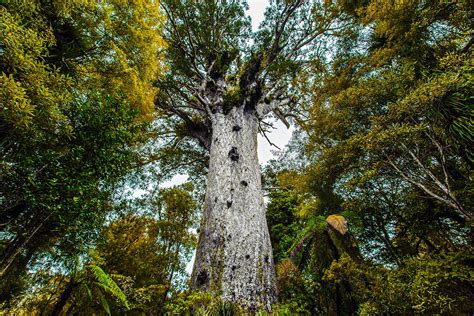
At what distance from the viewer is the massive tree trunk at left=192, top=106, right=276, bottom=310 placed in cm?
257

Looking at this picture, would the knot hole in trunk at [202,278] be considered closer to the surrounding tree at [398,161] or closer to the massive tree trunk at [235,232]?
the massive tree trunk at [235,232]

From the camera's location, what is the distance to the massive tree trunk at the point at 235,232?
257 cm

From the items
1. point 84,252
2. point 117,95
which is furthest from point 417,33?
point 84,252

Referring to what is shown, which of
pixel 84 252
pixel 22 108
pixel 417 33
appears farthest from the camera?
pixel 417 33

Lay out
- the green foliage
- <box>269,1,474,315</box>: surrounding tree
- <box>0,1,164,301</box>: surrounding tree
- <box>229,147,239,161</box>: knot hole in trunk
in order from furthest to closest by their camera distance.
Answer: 1. <box>229,147,239,161</box>: knot hole in trunk
2. <box>269,1,474,315</box>: surrounding tree
3. the green foliage
4. <box>0,1,164,301</box>: surrounding tree

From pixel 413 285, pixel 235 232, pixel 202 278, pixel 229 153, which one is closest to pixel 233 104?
pixel 229 153

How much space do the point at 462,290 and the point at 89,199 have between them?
492cm

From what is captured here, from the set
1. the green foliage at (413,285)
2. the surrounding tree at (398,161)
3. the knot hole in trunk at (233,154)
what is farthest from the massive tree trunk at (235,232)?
the green foliage at (413,285)

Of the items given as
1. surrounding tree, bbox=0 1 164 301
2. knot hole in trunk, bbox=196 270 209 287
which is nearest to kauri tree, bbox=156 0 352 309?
knot hole in trunk, bbox=196 270 209 287

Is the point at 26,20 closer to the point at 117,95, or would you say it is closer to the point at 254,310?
the point at 117,95

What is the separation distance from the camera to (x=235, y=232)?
10.2ft

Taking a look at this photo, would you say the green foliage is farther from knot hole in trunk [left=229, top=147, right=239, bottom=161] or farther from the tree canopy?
knot hole in trunk [left=229, top=147, right=239, bottom=161]

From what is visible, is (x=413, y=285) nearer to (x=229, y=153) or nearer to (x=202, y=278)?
(x=202, y=278)

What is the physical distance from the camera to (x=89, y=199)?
2.87 metres
